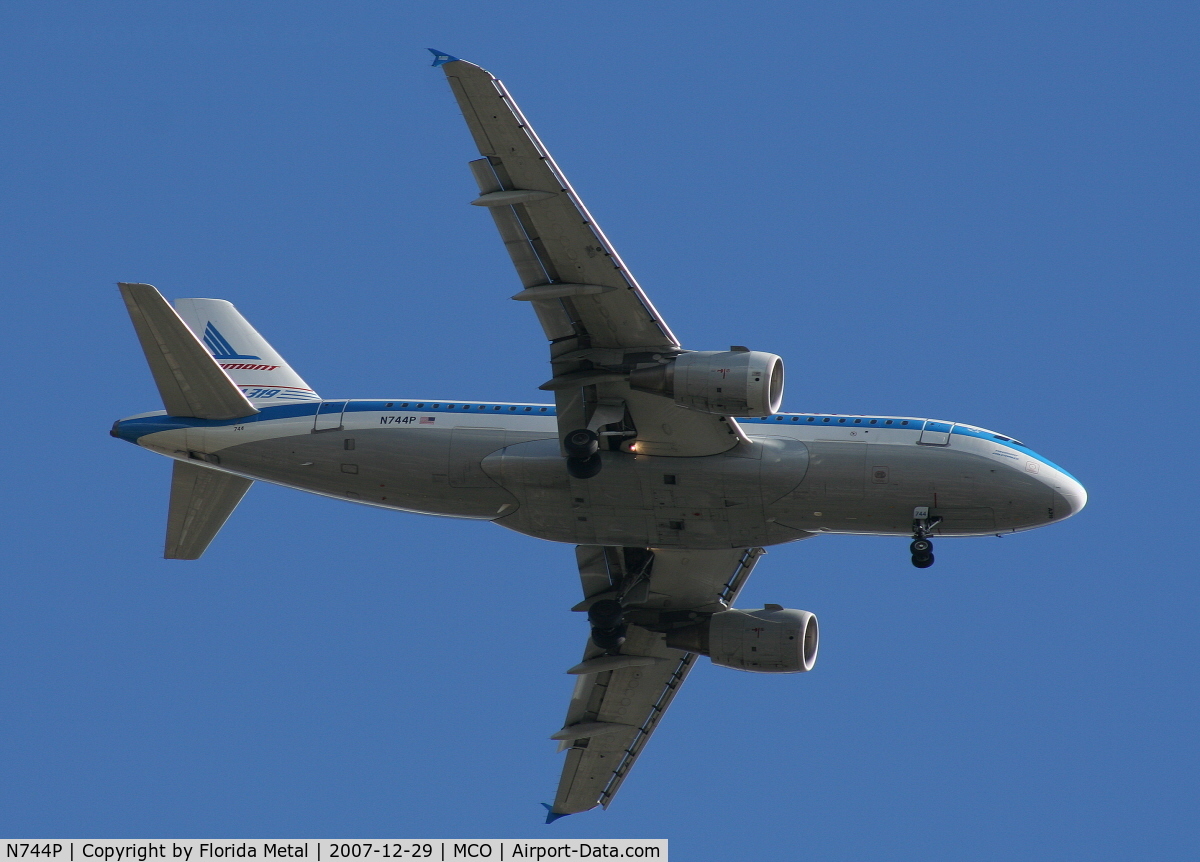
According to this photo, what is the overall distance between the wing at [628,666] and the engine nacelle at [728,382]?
28.6 ft

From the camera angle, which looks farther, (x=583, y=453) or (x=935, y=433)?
(x=935, y=433)

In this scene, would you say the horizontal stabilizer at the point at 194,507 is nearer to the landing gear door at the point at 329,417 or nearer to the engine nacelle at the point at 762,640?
the landing gear door at the point at 329,417

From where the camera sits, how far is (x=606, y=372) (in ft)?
133

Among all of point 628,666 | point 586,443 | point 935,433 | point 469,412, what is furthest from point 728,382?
point 628,666

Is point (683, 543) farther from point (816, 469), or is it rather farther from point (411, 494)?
point (411, 494)

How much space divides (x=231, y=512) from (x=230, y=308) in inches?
237

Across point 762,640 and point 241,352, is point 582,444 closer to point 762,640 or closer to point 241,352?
point 762,640

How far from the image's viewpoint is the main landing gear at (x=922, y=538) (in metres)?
41.3

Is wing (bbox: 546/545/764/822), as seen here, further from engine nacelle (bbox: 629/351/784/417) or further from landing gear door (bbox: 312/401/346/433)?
engine nacelle (bbox: 629/351/784/417)

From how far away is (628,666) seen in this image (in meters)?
49.4

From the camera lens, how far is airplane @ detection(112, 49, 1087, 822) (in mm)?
39031

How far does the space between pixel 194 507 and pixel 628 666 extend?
13.6m

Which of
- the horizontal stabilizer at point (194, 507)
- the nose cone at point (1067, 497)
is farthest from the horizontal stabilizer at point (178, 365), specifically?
the nose cone at point (1067, 497)

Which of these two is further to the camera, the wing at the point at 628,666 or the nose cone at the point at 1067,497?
the wing at the point at 628,666
